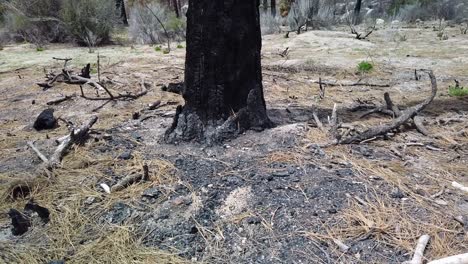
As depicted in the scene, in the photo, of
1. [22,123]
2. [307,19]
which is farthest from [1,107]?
[307,19]

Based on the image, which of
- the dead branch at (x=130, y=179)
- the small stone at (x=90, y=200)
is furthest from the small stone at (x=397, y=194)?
the small stone at (x=90, y=200)

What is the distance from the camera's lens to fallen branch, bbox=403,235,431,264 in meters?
1.74

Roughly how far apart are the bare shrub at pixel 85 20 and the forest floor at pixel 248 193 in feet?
26.0

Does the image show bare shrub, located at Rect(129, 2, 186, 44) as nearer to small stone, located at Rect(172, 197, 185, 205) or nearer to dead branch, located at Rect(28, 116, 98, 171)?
dead branch, located at Rect(28, 116, 98, 171)

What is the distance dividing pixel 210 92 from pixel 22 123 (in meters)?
2.24

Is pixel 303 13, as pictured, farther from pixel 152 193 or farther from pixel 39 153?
pixel 152 193

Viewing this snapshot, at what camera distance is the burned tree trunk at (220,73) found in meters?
2.73

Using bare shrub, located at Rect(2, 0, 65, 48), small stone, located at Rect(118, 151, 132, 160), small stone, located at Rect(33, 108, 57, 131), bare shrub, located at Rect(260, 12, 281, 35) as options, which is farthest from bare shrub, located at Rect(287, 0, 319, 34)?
small stone, located at Rect(118, 151, 132, 160)

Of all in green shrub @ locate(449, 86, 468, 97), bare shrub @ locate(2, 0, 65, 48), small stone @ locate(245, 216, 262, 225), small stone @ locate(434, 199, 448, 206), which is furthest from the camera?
bare shrub @ locate(2, 0, 65, 48)

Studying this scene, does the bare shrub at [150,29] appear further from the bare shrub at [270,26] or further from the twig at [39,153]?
the twig at [39,153]

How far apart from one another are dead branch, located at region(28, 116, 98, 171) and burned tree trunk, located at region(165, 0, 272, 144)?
2.29 ft

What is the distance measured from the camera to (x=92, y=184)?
249cm

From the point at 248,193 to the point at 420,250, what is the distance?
3.06 ft

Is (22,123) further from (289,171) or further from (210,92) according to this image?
(289,171)
